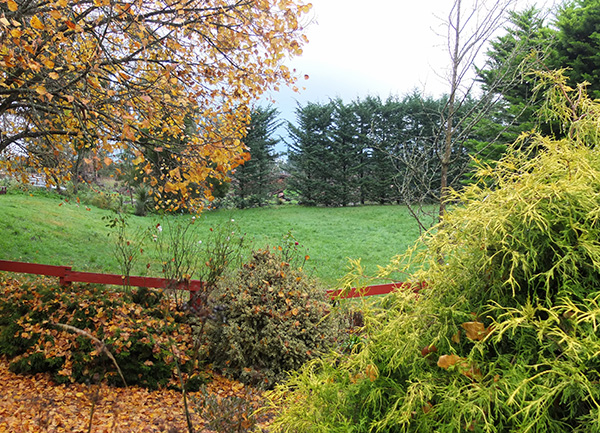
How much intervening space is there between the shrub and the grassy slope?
334 cm

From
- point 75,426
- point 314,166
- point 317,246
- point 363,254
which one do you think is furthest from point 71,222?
point 314,166

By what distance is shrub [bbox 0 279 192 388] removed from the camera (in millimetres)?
4039

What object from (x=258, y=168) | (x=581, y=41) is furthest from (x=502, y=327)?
(x=258, y=168)

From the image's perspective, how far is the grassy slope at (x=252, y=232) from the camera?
9008 millimetres

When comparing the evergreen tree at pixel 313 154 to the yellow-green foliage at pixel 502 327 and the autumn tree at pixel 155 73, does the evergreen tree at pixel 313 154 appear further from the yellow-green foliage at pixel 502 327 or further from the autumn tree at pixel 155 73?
the yellow-green foliage at pixel 502 327

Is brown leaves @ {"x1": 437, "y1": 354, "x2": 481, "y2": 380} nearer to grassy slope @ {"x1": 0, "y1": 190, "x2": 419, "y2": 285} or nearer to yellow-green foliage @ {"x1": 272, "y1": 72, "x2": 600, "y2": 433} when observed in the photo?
yellow-green foliage @ {"x1": 272, "y1": 72, "x2": 600, "y2": 433}

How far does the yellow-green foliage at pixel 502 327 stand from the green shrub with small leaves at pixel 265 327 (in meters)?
2.54

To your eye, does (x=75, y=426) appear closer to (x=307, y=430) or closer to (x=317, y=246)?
(x=307, y=430)

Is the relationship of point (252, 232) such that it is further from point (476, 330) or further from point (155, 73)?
point (476, 330)

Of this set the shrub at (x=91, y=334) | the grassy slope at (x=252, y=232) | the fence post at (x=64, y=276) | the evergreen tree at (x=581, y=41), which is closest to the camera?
the shrub at (x=91, y=334)

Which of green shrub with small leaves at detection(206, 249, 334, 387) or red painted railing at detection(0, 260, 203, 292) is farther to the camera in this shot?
red painted railing at detection(0, 260, 203, 292)

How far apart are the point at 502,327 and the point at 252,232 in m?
12.9

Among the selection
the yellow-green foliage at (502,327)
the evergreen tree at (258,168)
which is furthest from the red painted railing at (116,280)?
the evergreen tree at (258,168)

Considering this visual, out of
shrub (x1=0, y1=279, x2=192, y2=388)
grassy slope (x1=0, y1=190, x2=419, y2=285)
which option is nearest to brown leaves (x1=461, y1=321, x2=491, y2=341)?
shrub (x1=0, y1=279, x2=192, y2=388)
